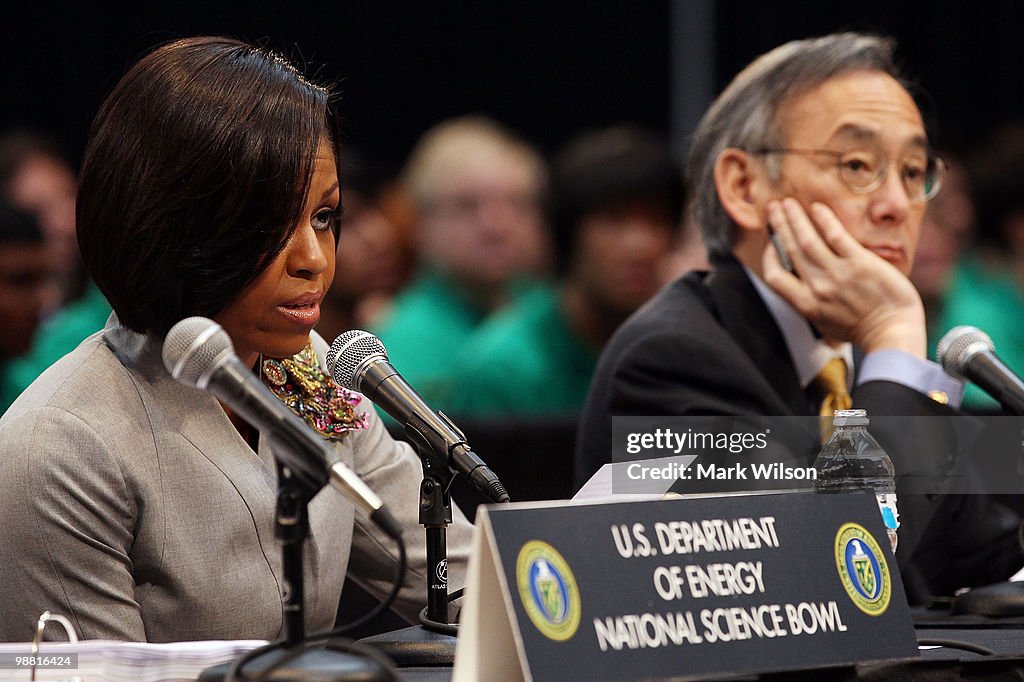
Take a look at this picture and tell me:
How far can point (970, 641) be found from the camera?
1.74m

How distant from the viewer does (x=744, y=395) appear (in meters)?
2.42

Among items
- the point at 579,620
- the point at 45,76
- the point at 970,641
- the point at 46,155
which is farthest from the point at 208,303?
the point at 45,76

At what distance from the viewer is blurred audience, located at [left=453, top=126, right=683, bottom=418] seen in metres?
4.63

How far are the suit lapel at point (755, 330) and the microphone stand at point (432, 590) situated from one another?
3.35 ft

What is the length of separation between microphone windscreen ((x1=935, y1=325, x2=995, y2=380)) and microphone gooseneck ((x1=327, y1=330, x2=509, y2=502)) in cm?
70

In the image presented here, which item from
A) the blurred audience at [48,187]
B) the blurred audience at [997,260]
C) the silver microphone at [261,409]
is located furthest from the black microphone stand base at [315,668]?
the blurred audience at [48,187]

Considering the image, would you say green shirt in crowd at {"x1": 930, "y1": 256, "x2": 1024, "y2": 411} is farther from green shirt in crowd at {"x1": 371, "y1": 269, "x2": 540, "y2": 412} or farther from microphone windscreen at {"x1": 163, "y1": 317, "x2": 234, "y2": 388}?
microphone windscreen at {"x1": 163, "y1": 317, "x2": 234, "y2": 388}

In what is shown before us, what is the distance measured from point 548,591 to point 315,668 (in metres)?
0.23

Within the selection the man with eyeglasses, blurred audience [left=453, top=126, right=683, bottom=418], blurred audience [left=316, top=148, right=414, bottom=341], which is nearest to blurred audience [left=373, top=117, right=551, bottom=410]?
blurred audience [left=316, top=148, right=414, bottom=341]

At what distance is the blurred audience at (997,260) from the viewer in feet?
17.2

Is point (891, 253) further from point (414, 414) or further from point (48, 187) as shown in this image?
point (48, 187)

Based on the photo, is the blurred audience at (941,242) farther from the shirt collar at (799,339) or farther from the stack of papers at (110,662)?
the stack of papers at (110,662)

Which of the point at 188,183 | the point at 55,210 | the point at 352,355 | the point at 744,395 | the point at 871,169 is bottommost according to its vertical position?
the point at 352,355

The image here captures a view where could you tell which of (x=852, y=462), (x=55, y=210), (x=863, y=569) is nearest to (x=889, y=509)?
(x=852, y=462)
